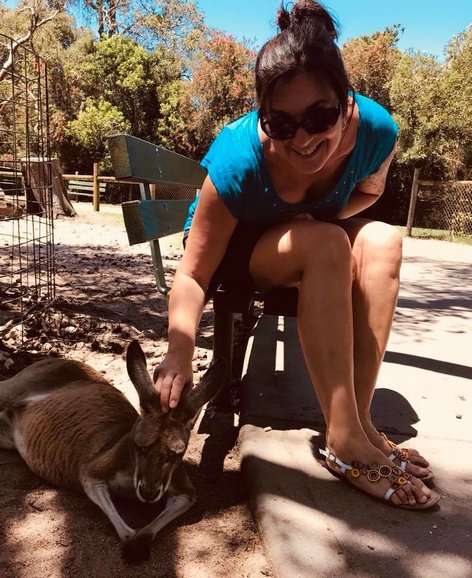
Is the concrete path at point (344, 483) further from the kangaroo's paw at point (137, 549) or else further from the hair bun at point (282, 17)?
the hair bun at point (282, 17)

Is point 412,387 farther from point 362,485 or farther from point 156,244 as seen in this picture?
point 156,244

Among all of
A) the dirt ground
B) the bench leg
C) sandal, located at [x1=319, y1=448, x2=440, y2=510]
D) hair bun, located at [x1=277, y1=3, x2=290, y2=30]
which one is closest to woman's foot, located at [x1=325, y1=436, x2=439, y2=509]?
sandal, located at [x1=319, y1=448, x2=440, y2=510]

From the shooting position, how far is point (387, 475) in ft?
6.09

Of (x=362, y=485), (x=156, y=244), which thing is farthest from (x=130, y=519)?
(x=156, y=244)

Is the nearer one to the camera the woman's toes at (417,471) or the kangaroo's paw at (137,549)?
the kangaroo's paw at (137,549)

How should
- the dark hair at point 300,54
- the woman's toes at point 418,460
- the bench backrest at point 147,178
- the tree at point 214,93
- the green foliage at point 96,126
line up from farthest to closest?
the green foliage at point 96,126
the tree at point 214,93
the bench backrest at point 147,178
the woman's toes at point 418,460
the dark hair at point 300,54

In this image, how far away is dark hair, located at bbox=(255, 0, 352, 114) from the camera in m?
1.80

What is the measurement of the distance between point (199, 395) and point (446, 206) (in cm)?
1482

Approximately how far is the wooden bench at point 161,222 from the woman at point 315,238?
96 mm

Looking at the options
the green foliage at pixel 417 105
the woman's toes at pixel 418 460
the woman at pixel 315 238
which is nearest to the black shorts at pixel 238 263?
the woman at pixel 315 238

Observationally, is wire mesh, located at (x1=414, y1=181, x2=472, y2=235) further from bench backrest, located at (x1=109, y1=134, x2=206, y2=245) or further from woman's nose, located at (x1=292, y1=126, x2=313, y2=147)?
woman's nose, located at (x1=292, y1=126, x2=313, y2=147)

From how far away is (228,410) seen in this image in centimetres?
270

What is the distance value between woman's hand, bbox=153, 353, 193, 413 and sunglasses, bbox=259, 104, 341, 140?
2.68 feet

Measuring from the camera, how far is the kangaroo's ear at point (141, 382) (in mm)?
1748
